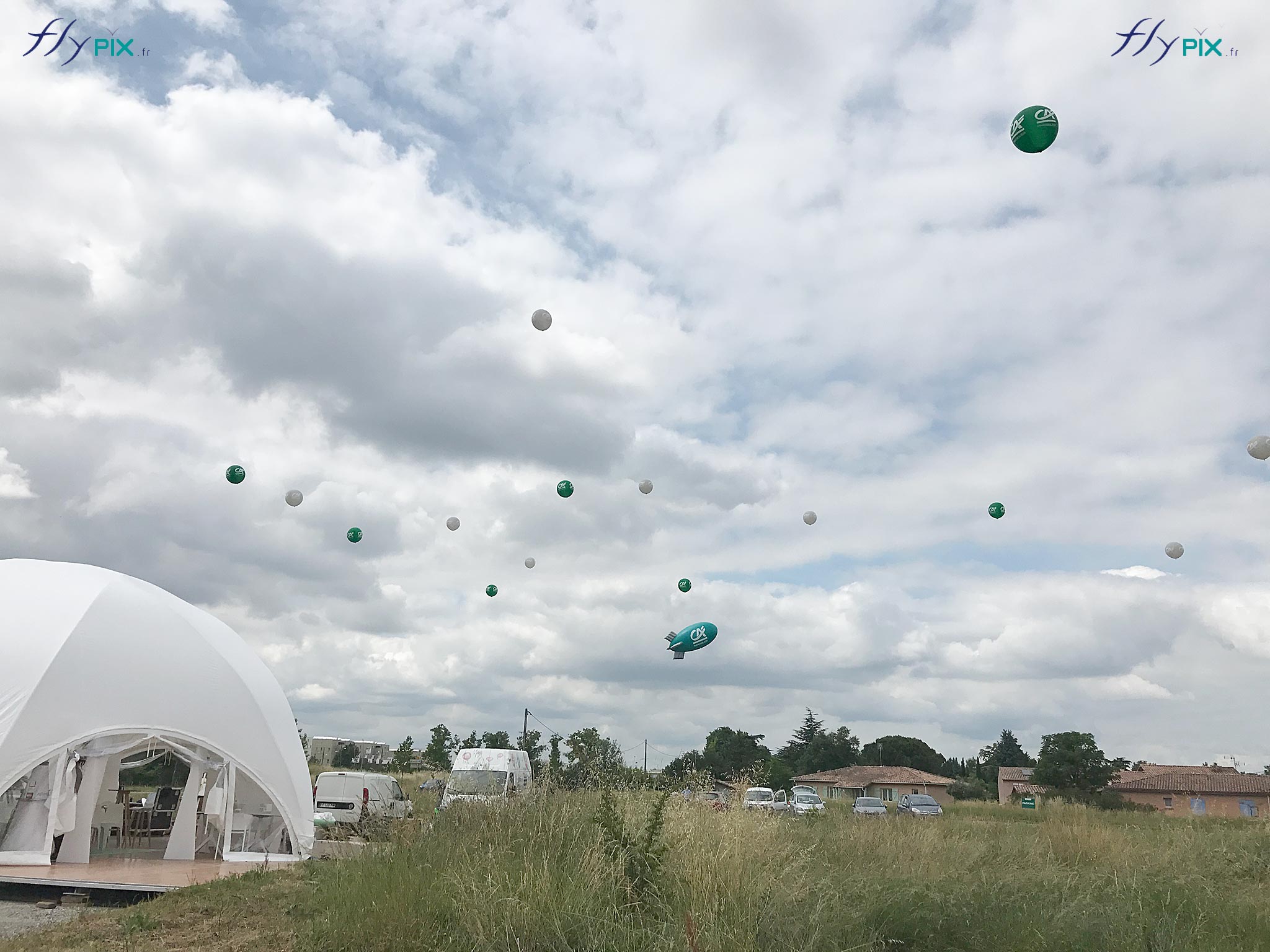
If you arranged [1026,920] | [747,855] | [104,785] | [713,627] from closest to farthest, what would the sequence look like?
[1026,920] < [747,855] < [104,785] < [713,627]

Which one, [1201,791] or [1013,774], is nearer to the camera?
[1201,791]

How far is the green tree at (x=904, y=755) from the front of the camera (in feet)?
345

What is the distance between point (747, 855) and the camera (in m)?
9.02

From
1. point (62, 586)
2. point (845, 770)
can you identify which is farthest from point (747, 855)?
point (845, 770)

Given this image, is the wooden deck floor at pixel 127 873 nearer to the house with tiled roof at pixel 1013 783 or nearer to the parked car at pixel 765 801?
the parked car at pixel 765 801

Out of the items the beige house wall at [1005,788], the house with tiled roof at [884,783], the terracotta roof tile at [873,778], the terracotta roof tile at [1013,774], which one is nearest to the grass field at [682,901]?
the house with tiled roof at [884,783]

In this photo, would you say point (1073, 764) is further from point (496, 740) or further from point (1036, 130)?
point (1036, 130)

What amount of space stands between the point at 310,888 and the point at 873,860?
21.4 ft

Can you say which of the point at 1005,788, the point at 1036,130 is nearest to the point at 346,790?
the point at 1036,130

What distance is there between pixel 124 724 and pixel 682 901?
10.4 m

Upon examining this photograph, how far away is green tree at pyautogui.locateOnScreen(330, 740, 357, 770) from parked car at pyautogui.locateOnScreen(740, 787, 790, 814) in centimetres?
2937

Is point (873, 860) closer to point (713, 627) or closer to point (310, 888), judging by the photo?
point (310, 888)

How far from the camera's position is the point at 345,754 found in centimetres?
5734

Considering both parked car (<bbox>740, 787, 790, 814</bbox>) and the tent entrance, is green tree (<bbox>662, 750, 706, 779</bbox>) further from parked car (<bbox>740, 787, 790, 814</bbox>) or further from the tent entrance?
the tent entrance
